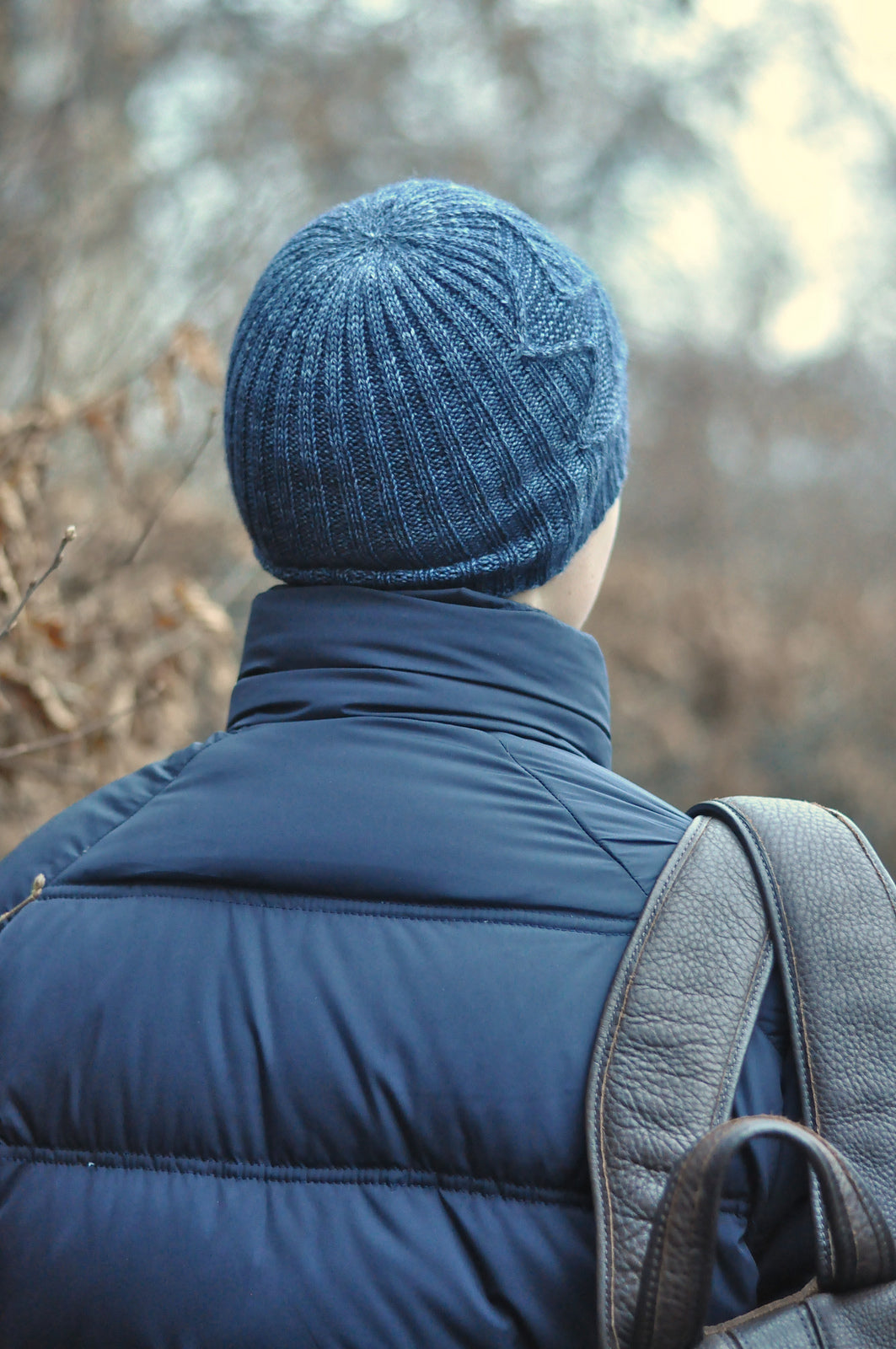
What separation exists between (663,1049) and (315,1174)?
346mm

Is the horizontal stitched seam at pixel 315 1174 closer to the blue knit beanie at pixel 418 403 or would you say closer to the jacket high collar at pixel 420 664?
the jacket high collar at pixel 420 664

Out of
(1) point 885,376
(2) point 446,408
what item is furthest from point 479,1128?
(1) point 885,376

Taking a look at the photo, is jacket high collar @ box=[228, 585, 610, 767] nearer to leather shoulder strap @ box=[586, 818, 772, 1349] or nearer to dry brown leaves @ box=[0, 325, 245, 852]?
leather shoulder strap @ box=[586, 818, 772, 1349]

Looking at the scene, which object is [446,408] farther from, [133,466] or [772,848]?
[133,466]

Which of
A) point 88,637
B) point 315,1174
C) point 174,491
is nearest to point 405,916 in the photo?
point 315,1174

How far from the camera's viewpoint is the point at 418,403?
1.24 metres

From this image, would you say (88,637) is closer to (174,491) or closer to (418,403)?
(174,491)

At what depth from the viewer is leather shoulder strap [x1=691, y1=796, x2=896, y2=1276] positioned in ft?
3.27

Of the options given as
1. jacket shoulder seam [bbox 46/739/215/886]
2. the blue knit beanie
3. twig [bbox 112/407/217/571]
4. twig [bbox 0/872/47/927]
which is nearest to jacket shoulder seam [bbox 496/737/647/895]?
the blue knit beanie

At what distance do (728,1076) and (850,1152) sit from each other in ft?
0.40

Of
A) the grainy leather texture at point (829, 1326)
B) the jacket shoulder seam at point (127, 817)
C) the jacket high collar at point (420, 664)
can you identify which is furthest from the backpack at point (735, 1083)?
the jacket shoulder seam at point (127, 817)

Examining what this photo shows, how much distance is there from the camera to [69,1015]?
113cm

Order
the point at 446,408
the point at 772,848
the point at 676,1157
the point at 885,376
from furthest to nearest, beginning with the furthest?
the point at 885,376, the point at 446,408, the point at 772,848, the point at 676,1157

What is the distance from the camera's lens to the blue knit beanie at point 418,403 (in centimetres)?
124
